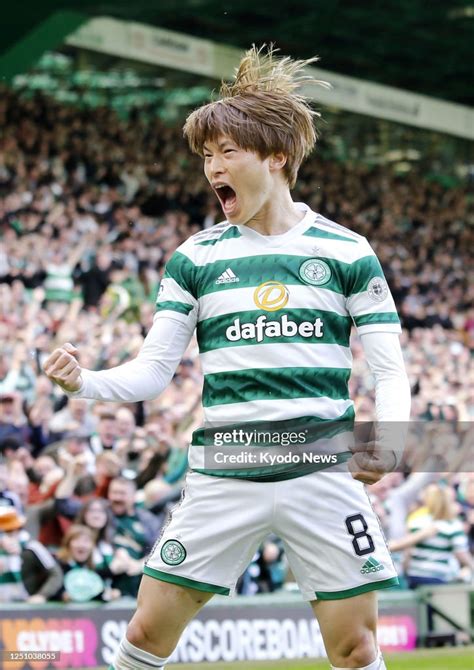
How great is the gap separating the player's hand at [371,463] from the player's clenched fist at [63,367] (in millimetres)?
928

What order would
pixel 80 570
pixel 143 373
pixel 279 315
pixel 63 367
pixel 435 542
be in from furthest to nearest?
pixel 435 542, pixel 80 570, pixel 143 373, pixel 279 315, pixel 63 367

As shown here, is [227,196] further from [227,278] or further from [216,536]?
[216,536]

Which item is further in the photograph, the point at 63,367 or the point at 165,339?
the point at 165,339

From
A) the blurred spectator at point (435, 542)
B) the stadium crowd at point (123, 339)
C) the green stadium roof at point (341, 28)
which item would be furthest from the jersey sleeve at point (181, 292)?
the green stadium roof at point (341, 28)

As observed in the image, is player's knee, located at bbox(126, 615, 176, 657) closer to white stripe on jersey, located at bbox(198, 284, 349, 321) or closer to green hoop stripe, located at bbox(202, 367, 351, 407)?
green hoop stripe, located at bbox(202, 367, 351, 407)

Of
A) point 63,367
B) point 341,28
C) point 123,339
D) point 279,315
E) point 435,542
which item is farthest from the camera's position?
point 341,28

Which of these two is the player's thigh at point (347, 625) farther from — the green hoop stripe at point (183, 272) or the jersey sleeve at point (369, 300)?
the green hoop stripe at point (183, 272)

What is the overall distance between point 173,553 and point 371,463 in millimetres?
724

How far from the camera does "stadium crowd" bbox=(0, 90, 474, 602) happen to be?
977 cm

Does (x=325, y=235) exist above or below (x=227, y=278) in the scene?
above

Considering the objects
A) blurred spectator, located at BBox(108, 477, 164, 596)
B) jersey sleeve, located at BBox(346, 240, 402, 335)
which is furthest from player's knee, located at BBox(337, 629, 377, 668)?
blurred spectator, located at BBox(108, 477, 164, 596)

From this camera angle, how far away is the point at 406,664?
9984mm

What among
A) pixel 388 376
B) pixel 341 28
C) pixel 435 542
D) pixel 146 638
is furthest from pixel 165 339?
pixel 341 28

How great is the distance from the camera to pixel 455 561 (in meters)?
11.8
